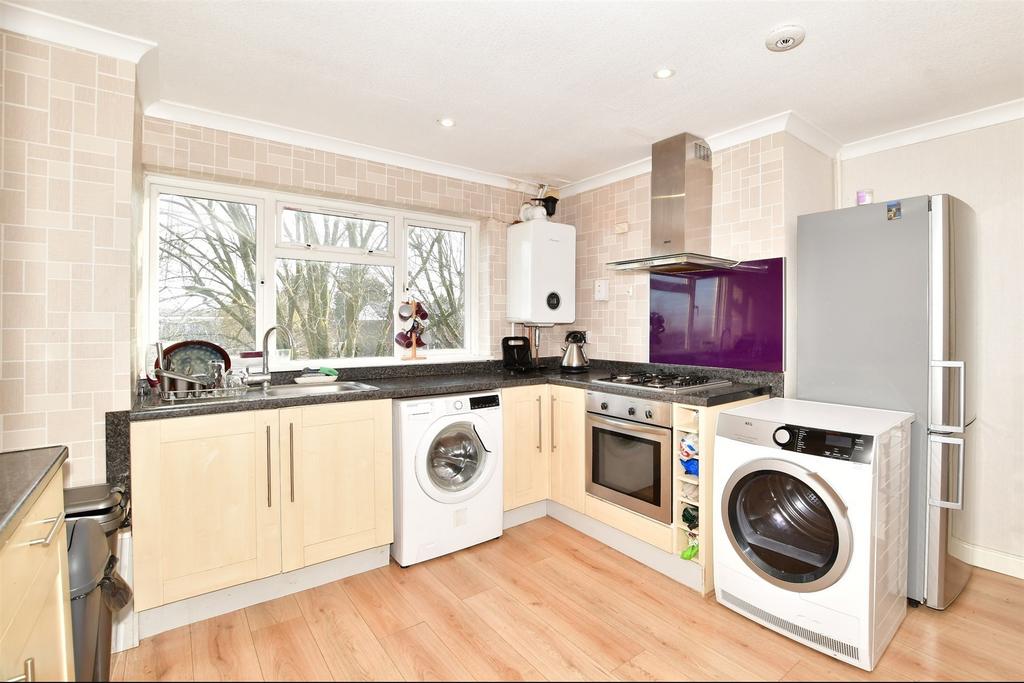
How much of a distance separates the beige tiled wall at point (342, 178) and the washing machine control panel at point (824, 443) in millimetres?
2003

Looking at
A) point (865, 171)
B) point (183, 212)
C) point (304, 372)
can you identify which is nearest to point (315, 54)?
point (183, 212)

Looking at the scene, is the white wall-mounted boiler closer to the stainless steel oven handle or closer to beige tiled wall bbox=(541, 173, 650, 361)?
beige tiled wall bbox=(541, 173, 650, 361)

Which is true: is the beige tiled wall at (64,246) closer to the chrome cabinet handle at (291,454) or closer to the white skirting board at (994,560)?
the chrome cabinet handle at (291,454)

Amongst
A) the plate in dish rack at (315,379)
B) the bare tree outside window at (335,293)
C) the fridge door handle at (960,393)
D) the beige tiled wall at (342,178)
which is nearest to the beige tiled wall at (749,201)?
the fridge door handle at (960,393)

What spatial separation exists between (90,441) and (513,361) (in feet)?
7.43

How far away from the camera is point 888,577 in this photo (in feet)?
5.80

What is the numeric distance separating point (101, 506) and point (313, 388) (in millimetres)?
1064

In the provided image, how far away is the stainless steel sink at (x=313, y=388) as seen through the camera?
2.42 meters

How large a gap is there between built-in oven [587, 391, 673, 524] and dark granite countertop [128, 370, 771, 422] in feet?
0.25

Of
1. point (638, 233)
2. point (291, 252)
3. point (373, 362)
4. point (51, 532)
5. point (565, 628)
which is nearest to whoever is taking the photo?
point (51, 532)

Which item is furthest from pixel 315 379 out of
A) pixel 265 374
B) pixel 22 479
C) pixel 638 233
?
pixel 638 233

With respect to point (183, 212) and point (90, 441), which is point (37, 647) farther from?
point (183, 212)

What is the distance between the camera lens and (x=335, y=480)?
2.18m

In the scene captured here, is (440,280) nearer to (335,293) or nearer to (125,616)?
(335,293)
